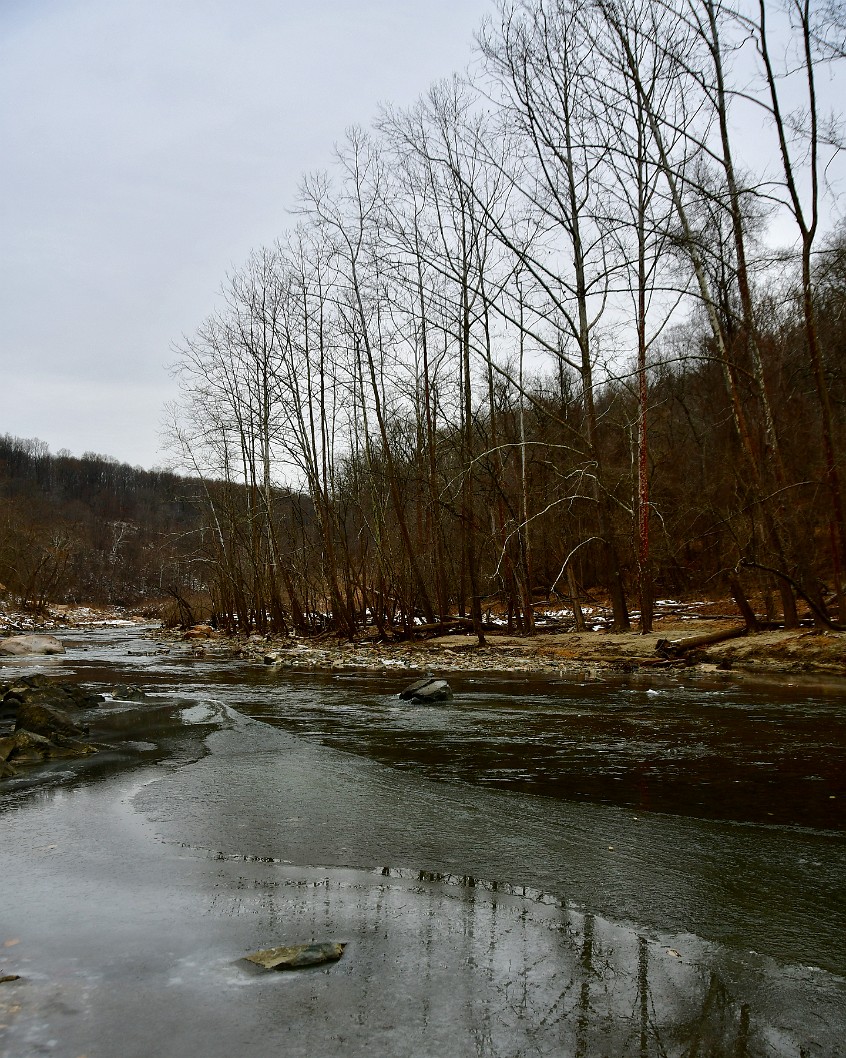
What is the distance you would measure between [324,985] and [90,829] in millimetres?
2676

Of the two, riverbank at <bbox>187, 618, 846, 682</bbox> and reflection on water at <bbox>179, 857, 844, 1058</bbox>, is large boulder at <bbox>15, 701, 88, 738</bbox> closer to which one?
reflection on water at <bbox>179, 857, 844, 1058</bbox>

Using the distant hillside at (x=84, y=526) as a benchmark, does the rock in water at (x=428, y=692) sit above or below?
below

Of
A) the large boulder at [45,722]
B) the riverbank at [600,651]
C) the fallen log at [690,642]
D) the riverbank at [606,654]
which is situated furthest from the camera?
the fallen log at [690,642]

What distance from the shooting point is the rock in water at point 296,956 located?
2.79m

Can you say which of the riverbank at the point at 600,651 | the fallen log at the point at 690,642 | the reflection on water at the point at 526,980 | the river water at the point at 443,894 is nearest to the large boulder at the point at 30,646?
the riverbank at the point at 600,651

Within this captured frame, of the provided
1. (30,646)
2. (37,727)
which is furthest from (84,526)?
(37,727)

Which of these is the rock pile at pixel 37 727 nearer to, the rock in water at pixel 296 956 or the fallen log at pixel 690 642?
the rock in water at pixel 296 956

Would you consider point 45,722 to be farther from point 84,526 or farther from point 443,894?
point 84,526

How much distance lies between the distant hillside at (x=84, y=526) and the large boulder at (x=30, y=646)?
12.0 metres

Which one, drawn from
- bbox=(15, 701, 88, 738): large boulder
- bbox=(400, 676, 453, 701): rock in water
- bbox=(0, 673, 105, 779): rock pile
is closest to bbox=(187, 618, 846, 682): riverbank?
bbox=(400, 676, 453, 701): rock in water

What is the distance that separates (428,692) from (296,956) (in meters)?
7.43

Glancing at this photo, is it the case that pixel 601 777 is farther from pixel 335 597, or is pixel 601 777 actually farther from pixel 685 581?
pixel 685 581

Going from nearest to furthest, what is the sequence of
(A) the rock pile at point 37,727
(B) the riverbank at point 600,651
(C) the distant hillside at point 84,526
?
(A) the rock pile at point 37,727 → (B) the riverbank at point 600,651 → (C) the distant hillside at point 84,526

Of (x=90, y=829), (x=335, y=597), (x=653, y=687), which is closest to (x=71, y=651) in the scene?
(x=335, y=597)
